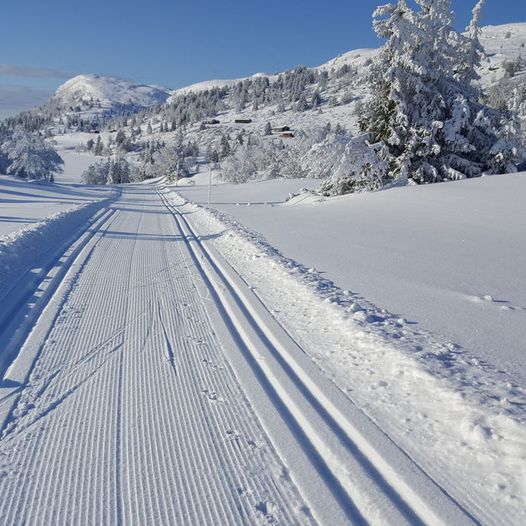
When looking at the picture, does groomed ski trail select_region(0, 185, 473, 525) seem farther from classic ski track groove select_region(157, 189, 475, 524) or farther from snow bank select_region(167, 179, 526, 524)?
snow bank select_region(167, 179, 526, 524)

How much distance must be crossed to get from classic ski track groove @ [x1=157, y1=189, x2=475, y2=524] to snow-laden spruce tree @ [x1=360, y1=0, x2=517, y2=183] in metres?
19.2

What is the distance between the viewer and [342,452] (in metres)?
3.07

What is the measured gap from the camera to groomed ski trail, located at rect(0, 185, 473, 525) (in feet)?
8.49

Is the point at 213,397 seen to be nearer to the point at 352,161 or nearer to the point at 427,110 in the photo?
the point at 352,161

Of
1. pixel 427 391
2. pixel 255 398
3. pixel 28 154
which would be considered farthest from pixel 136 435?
pixel 28 154

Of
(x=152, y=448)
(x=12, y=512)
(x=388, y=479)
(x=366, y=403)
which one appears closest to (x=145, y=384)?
(x=152, y=448)

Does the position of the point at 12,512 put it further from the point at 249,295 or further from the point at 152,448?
the point at 249,295

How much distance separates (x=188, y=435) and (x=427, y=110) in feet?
73.9

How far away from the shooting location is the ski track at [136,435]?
2.58 m

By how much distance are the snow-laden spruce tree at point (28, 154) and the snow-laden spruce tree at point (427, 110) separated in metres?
51.9

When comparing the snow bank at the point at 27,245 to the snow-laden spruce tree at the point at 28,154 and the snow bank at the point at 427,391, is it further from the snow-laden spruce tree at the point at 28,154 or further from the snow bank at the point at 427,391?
the snow-laden spruce tree at the point at 28,154

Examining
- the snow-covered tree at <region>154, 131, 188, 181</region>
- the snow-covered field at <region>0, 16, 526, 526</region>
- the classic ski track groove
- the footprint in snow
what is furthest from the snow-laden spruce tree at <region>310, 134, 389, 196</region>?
the snow-covered tree at <region>154, 131, 188, 181</region>

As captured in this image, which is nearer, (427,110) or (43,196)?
(427,110)

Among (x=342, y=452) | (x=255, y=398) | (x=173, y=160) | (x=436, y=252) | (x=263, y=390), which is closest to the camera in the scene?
(x=342, y=452)
